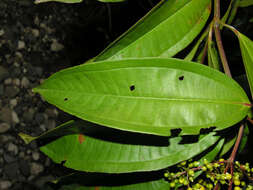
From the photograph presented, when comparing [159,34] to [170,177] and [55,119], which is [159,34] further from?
[55,119]

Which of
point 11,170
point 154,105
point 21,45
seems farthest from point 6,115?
point 154,105

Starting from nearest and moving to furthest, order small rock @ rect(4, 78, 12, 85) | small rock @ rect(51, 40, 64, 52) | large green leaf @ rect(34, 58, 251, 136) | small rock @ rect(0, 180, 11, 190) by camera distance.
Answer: large green leaf @ rect(34, 58, 251, 136), small rock @ rect(0, 180, 11, 190), small rock @ rect(4, 78, 12, 85), small rock @ rect(51, 40, 64, 52)

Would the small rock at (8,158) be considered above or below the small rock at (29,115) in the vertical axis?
below

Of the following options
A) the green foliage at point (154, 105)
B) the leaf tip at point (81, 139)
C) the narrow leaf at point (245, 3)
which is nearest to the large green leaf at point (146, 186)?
the green foliage at point (154, 105)

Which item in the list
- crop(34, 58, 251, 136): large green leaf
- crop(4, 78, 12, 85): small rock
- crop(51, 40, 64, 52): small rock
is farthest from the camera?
crop(51, 40, 64, 52): small rock

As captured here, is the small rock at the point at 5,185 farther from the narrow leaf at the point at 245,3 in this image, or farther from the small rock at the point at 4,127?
the narrow leaf at the point at 245,3

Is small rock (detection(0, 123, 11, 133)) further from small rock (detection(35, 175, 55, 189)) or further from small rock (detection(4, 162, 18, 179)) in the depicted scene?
small rock (detection(35, 175, 55, 189))

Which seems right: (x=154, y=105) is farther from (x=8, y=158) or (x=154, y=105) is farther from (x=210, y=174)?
(x=8, y=158)

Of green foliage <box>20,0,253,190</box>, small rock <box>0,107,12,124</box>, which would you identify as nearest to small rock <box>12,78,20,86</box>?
small rock <box>0,107,12,124</box>
